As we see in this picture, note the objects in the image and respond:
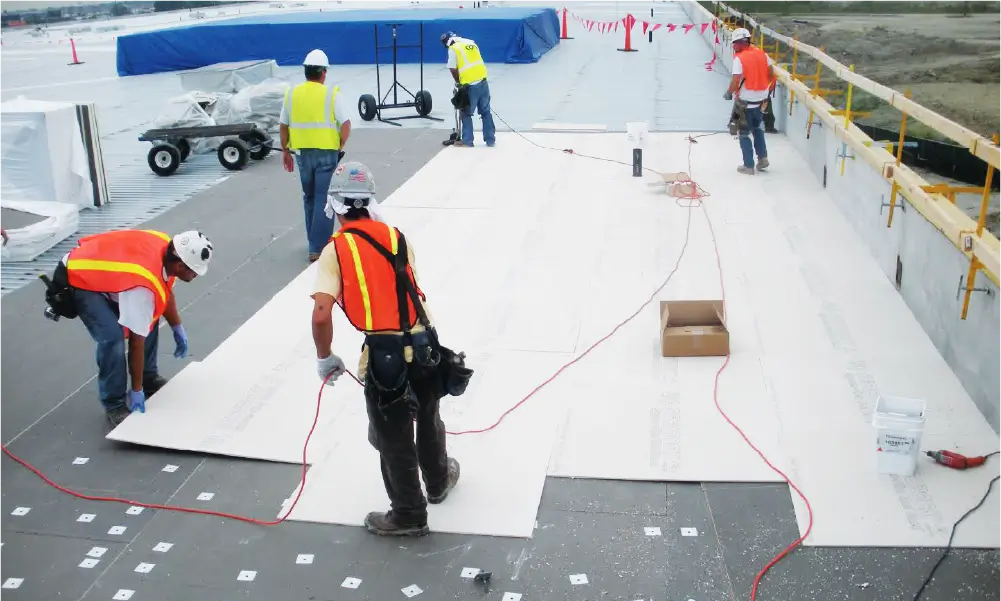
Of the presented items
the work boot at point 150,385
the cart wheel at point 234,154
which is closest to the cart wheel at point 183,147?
the cart wheel at point 234,154

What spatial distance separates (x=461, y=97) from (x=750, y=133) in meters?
3.87

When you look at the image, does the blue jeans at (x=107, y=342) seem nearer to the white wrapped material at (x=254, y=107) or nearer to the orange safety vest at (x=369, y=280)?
the orange safety vest at (x=369, y=280)

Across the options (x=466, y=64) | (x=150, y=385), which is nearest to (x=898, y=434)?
(x=150, y=385)

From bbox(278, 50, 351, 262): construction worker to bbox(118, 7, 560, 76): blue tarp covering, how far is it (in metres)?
14.3

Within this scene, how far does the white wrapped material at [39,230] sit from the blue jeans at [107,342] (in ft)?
11.8

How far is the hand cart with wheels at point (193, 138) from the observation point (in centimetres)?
1155

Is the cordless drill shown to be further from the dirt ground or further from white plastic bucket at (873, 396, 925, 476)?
the dirt ground

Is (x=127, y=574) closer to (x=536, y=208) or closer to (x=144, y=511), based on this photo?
(x=144, y=511)

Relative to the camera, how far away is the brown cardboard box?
19.9ft

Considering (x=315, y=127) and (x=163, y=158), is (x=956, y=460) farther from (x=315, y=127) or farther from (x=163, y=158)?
(x=163, y=158)

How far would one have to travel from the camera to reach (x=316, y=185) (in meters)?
8.09

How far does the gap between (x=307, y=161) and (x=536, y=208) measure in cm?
258

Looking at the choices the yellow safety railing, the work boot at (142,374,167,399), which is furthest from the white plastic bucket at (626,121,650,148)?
the work boot at (142,374,167,399)

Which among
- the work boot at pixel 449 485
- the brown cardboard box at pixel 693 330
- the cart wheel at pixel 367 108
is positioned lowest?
the work boot at pixel 449 485
